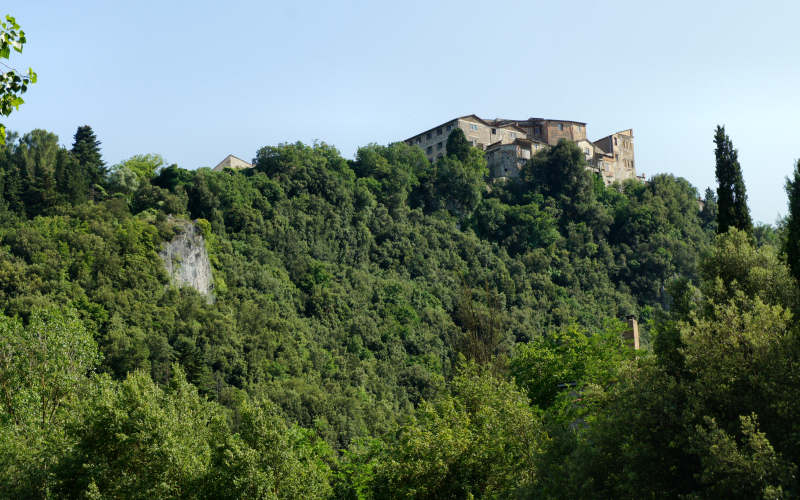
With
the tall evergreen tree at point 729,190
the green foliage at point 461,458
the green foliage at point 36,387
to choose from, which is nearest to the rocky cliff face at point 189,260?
the green foliage at point 36,387

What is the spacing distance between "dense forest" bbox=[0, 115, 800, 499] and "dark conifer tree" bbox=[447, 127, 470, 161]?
0.43 meters

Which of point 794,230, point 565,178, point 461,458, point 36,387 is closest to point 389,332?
point 565,178

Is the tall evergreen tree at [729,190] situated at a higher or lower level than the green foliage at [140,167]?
lower

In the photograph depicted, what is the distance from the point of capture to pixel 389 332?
71.3m

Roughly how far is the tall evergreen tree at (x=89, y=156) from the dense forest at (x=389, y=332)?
26 cm

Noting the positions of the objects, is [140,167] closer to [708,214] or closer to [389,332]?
[389,332]

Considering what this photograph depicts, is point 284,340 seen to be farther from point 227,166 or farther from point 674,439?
point 674,439

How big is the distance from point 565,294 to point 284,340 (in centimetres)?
3300

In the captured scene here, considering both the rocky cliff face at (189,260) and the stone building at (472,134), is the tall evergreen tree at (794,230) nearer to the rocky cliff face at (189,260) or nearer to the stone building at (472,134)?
the rocky cliff face at (189,260)

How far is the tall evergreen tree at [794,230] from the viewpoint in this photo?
1936cm

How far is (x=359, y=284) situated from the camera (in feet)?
250

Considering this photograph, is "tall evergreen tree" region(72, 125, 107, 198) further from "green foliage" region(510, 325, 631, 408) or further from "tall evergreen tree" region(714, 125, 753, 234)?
"tall evergreen tree" region(714, 125, 753, 234)

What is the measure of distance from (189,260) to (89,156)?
598 inches

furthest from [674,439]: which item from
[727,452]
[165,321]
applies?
[165,321]
